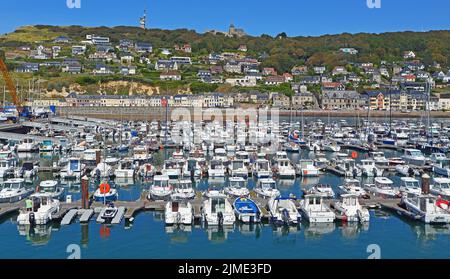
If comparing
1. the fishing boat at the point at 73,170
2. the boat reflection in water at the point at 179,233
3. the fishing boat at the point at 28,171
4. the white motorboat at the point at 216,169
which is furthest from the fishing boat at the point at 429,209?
the fishing boat at the point at 28,171

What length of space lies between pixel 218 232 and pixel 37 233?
5.64 m

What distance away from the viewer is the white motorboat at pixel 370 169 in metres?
26.3

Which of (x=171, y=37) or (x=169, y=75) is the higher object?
(x=171, y=37)

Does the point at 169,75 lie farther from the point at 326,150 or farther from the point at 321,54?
the point at 326,150

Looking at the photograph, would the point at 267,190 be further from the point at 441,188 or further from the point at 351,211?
the point at 441,188

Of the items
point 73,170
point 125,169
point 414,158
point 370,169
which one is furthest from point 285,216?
point 414,158

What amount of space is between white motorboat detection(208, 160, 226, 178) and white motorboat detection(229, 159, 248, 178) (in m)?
0.48

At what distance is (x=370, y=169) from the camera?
26.6 meters

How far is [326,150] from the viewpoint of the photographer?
120ft

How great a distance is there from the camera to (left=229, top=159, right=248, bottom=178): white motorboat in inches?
1024

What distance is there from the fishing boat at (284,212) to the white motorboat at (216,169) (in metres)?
8.56

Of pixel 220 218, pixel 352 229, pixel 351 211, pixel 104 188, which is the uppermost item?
pixel 104 188
